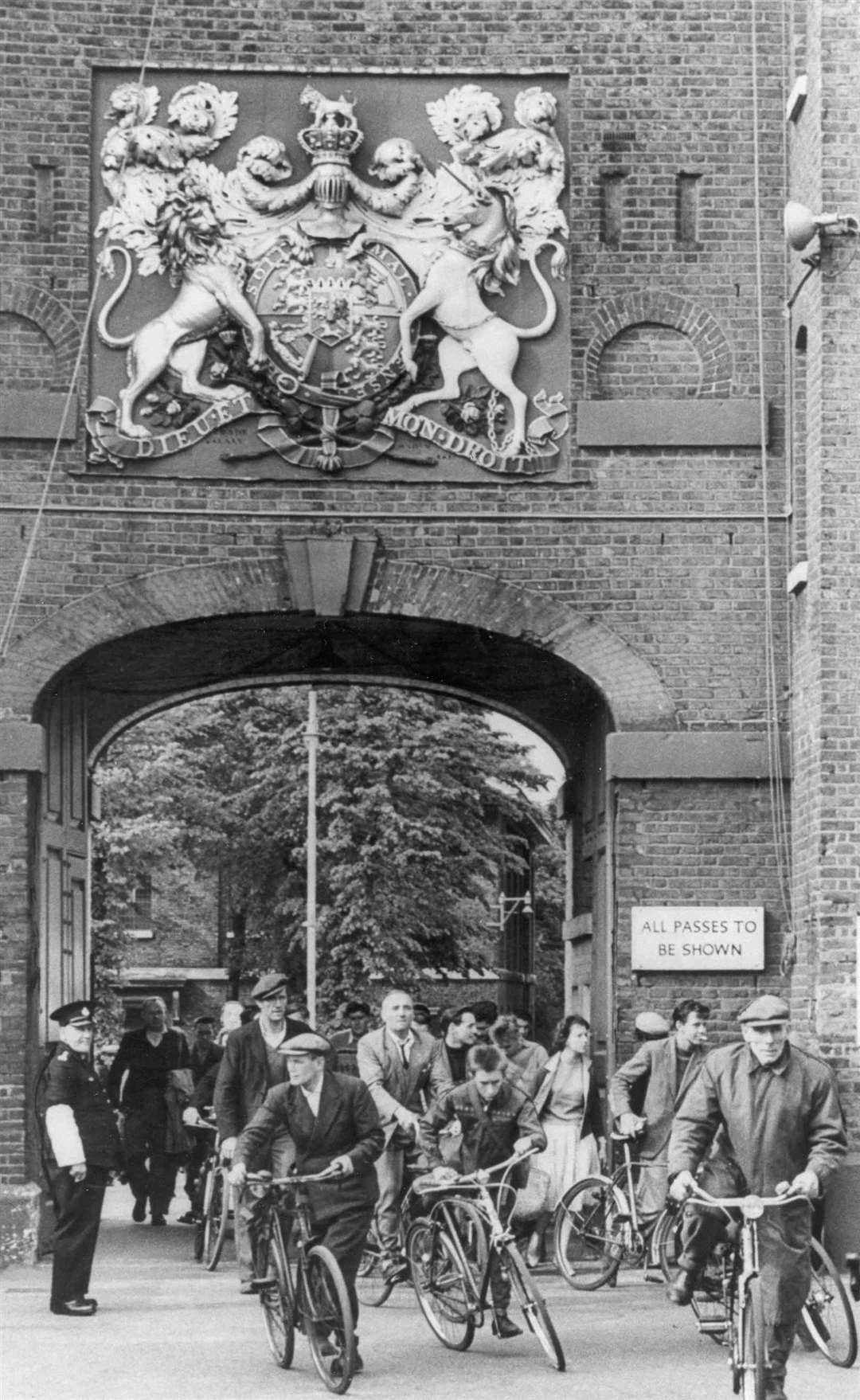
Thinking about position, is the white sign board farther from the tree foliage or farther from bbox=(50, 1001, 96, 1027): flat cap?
the tree foliage

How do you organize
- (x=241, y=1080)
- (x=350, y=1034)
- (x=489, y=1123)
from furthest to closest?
(x=350, y=1034)
(x=241, y=1080)
(x=489, y=1123)

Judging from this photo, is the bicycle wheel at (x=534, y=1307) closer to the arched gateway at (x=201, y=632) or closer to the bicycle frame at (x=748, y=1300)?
the bicycle frame at (x=748, y=1300)

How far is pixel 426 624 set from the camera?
17.7 meters

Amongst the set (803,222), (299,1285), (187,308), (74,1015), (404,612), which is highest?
(803,222)

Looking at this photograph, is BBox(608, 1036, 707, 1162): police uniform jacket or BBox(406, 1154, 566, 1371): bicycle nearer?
BBox(406, 1154, 566, 1371): bicycle

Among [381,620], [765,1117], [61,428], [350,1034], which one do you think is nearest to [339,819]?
[350,1034]

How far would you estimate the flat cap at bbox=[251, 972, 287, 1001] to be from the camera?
46.0 feet

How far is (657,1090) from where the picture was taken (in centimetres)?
1441

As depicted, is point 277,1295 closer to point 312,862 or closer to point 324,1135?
point 324,1135

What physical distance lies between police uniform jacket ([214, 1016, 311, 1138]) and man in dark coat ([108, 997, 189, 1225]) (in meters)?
4.82

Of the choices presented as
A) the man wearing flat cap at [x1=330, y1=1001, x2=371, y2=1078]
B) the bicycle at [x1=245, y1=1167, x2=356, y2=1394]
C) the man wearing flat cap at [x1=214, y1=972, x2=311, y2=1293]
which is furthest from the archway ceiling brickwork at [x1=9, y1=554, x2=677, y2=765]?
the bicycle at [x1=245, y1=1167, x2=356, y2=1394]

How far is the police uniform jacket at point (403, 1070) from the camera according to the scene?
1413 cm

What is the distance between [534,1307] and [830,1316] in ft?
4.56

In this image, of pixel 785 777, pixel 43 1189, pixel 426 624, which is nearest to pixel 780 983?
pixel 785 777
